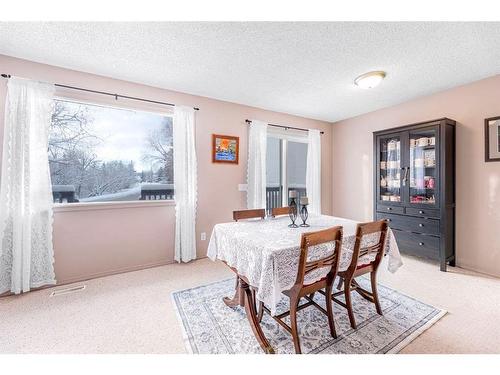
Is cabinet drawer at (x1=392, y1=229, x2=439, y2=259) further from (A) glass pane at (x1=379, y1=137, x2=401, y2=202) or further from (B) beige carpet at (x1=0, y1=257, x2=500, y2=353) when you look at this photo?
(A) glass pane at (x1=379, y1=137, x2=401, y2=202)

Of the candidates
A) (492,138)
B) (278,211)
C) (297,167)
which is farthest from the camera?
(297,167)

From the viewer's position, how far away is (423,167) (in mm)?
3047

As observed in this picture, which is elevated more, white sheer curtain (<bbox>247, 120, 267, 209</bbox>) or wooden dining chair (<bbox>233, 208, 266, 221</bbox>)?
white sheer curtain (<bbox>247, 120, 267, 209</bbox>)

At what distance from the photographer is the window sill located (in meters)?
2.47

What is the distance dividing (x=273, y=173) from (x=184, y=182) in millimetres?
1724

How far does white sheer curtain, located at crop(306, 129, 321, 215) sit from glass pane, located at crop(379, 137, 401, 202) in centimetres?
109

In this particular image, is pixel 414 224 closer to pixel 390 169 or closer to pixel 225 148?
pixel 390 169

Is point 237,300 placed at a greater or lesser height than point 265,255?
lesser

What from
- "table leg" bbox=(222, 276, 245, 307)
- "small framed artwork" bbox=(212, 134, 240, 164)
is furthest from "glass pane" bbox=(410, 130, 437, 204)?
"table leg" bbox=(222, 276, 245, 307)

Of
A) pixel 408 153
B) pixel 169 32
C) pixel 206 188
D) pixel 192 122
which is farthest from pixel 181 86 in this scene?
pixel 408 153

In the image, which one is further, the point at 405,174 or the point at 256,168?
the point at 256,168

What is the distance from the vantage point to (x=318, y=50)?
2066mm

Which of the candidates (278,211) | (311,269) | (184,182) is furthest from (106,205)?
(311,269)
